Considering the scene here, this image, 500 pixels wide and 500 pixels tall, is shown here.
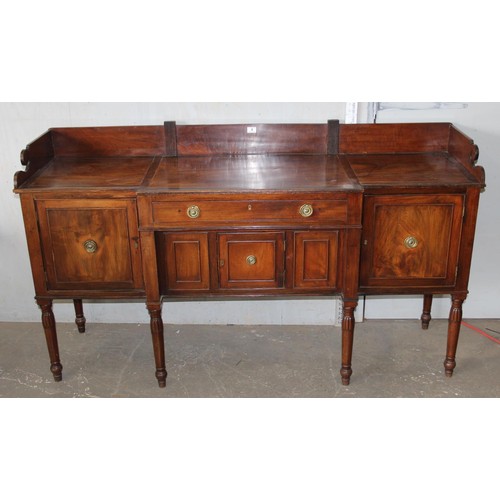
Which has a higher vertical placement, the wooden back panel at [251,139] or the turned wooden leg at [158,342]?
the wooden back panel at [251,139]

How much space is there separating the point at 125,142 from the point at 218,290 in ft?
3.08

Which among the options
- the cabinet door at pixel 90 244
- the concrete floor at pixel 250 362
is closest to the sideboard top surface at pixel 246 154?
the cabinet door at pixel 90 244

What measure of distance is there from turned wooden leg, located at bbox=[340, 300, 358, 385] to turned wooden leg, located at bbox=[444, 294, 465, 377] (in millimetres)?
499

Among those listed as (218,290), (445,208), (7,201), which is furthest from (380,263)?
(7,201)

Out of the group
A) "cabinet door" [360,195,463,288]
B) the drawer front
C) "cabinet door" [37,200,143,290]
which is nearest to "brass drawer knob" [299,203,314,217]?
the drawer front

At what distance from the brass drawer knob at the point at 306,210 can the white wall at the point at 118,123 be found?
0.79 meters

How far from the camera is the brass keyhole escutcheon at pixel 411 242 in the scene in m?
3.03

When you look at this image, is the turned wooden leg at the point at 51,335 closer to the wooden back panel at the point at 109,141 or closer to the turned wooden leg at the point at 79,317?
the turned wooden leg at the point at 79,317

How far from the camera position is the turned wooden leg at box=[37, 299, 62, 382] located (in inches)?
126

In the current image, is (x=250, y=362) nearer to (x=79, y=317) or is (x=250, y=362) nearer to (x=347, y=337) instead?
(x=347, y=337)

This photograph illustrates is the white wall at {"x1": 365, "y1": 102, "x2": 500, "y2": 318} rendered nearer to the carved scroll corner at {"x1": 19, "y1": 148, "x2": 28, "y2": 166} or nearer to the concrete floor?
the concrete floor

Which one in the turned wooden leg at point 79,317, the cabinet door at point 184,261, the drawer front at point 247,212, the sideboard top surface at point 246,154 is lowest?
the turned wooden leg at point 79,317

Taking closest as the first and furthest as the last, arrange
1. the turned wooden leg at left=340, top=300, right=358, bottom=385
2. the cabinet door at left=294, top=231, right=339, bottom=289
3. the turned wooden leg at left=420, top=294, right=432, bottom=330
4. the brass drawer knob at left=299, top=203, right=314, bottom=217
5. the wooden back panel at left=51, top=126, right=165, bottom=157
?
the brass drawer knob at left=299, top=203, right=314, bottom=217
the cabinet door at left=294, top=231, right=339, bottom=289
the turned wooden leg at left=340, top=300, right=358, bottom=385
the wooden back panel at left=51, top=126, right=165, bottom=157
the turned wooden leg at left=420, top=294, right=432, bottom=330

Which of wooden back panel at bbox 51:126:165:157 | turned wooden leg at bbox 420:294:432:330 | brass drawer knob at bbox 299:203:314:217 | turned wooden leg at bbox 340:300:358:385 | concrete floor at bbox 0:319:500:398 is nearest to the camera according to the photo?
brass drawer knob at bbox 299:203:314:217
